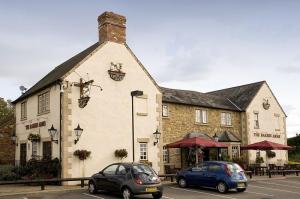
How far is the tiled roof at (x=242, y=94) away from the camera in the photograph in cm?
3606

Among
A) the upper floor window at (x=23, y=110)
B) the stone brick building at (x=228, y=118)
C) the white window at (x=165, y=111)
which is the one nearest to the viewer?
the upper floor window at (x=23, y=110)

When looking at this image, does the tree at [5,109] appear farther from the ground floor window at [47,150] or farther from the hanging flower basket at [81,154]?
the hanging flower basket at [81,154]

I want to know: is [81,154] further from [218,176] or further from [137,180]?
[218,176]

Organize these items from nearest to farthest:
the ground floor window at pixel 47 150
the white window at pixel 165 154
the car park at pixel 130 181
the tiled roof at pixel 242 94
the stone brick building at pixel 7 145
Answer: the car park at pixel 130 181
the ground floor window at pixel 47 150
the white window at pixel 165 154
the stone brick building at pixel 7 145
the tiled roof at pixel 242 94

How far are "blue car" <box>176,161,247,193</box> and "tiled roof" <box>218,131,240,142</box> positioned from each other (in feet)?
38.4

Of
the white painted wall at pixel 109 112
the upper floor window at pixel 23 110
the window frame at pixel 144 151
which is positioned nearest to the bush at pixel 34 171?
the white painted wall at pixel 109 112

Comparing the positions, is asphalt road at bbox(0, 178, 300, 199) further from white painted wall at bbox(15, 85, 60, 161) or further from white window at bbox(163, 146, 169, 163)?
white window at bbox(163, 146, 169, 163)

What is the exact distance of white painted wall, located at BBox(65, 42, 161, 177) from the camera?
22.8 meters

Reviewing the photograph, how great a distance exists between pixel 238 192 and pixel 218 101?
16.6 meters

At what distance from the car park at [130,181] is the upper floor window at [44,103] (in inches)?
331

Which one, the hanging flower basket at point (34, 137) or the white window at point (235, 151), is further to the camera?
the white window at point (235, 151)

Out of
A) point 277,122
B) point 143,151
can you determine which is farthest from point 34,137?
point 277,122

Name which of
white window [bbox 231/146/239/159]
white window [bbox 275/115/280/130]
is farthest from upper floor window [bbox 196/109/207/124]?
white window [bbox 275/115/280/130]

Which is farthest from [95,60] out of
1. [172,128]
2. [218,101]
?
[218,101]
